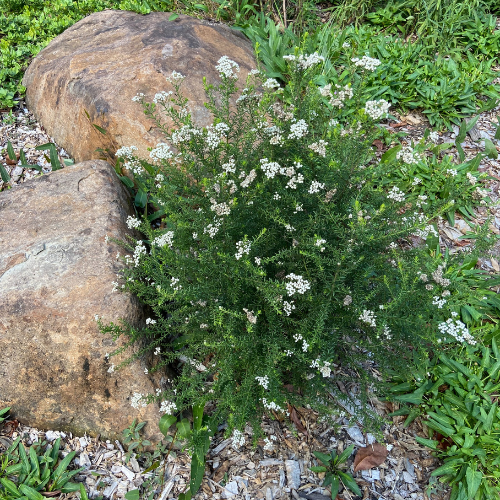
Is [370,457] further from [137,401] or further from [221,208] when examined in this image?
[221,208]

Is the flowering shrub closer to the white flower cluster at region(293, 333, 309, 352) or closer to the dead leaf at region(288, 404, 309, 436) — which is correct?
the white flower cluster at region(293, 333, 309, 352)

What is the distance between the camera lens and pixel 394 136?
4316mm

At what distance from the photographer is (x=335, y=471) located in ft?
8.52

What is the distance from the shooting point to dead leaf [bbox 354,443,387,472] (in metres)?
2.68

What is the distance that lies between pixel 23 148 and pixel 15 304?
2.28m

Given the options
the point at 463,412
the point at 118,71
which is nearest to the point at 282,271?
the point at 463,412

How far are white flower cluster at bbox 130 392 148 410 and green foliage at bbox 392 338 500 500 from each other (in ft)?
5.20

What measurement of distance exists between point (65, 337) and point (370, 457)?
204 cm

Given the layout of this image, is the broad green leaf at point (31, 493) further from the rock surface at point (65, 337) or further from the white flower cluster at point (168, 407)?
the white flower cluster at point (168, 407)

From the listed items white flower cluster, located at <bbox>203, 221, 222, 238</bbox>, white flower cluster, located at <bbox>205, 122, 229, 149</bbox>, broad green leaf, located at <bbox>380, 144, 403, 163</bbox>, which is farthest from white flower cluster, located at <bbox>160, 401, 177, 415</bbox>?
broad green leaf, located at <bbox>380, 144, 403, 163</bbox>

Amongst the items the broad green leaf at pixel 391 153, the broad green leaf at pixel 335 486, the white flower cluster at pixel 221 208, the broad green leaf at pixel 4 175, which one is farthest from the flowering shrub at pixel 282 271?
the broad green leaf at pixel 4 175

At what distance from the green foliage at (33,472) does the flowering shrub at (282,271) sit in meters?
0.72

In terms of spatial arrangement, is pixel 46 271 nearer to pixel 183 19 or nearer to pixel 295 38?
pixel 183 19

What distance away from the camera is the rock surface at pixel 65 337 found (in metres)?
2.65
